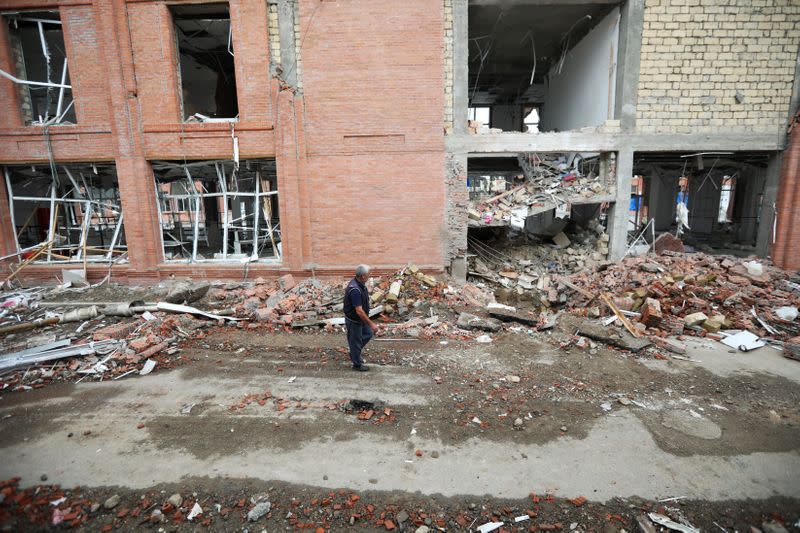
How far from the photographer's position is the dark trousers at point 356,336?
241 inches

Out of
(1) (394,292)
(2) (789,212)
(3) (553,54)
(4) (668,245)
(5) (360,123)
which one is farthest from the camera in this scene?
(3) (553,54)

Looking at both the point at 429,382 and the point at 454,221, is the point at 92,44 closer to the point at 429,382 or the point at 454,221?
the point at 454,221

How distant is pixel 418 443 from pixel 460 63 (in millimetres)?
9687

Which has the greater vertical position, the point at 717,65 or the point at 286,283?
the point at 717,65

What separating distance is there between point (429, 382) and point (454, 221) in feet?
19.0

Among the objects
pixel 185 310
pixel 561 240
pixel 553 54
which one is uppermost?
pixel 553 54

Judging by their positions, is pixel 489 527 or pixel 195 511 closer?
pixel 489 527

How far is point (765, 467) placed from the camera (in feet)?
13.4

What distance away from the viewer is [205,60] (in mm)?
13625

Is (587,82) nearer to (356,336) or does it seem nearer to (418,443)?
(356,336)

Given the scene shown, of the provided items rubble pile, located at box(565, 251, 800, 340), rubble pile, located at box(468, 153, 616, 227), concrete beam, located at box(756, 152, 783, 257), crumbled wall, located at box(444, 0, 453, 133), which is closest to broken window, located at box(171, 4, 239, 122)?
crumbled wall, located at box(444, 0, 453, 133)

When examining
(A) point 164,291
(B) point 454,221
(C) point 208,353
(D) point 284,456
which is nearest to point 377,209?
(B) point 454,221

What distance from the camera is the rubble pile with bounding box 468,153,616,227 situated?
11.1 meters

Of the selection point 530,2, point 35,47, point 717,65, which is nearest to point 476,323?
point 530,2
